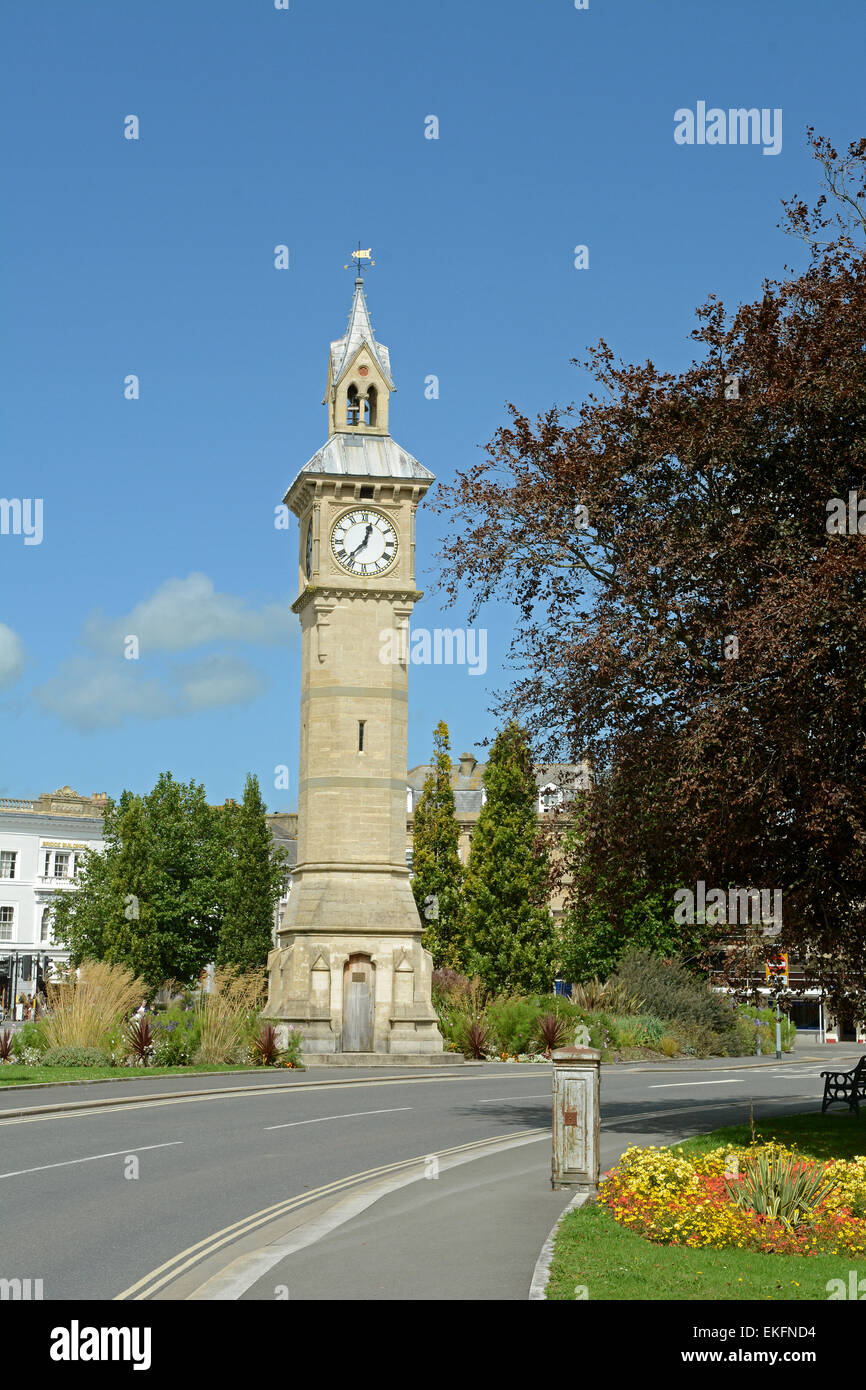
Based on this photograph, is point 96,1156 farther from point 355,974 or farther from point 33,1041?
point 355,974

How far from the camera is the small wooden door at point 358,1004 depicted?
41969 mm

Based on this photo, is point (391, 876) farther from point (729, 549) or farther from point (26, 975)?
point (26, 975)

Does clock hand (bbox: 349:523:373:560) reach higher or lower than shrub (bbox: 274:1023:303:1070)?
higher

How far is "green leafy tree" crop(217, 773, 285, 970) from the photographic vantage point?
70.1m

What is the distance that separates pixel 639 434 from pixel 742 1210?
38.7 ft

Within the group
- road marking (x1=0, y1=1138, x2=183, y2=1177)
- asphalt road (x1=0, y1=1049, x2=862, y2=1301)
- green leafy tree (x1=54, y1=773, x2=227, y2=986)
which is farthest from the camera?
green leafy tree (x1=54, y1=773, x2=227, y2=986)

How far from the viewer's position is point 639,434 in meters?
20.7

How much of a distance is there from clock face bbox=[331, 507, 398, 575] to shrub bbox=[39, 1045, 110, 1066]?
17622mm

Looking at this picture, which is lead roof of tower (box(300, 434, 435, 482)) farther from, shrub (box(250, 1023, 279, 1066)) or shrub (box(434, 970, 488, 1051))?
shrub (box(250, 1023, 279, 1066))

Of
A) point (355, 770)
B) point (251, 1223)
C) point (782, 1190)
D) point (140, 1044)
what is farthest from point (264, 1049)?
point (782, 1190)

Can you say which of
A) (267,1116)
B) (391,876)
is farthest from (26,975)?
(267,1116)

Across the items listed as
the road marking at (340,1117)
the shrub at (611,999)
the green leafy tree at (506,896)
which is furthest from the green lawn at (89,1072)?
the green leafy tree at (506,896)

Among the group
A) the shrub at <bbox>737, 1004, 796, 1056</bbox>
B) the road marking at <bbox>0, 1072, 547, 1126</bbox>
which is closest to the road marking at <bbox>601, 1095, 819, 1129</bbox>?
the road marking at <bbox>0, 1072, 547, 1126</bbox>

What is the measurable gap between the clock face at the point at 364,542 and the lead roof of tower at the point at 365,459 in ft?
4.31
